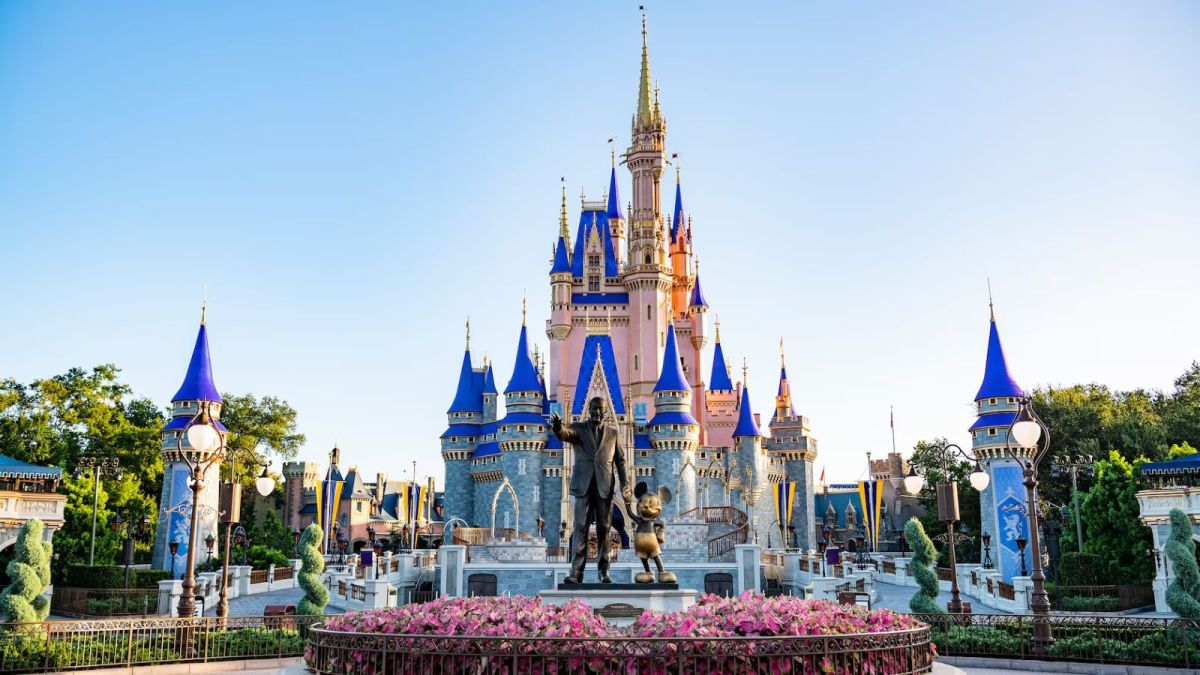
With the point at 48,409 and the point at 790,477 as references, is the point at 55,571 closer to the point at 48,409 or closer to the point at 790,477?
the point at 48,409

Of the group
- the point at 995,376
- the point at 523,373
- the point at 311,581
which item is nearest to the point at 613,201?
the point at 523,373

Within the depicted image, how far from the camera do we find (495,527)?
176ft

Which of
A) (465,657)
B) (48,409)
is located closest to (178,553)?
(48,409)

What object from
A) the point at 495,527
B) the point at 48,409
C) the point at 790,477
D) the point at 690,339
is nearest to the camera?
the point at 48,409

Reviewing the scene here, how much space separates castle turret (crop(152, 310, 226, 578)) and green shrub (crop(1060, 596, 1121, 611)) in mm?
34166

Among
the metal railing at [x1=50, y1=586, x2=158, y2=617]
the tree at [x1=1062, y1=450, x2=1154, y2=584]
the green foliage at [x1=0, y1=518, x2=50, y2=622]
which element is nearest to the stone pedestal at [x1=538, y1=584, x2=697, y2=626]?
the green foliage at [x1=0, y1=518, x2=50, y2=622]

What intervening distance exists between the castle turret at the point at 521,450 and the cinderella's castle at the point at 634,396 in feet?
0.25

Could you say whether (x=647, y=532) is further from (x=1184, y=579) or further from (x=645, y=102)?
(x=645, y=102)

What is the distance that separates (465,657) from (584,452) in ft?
→ 20.0

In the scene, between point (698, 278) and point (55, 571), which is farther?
point (698, 278)

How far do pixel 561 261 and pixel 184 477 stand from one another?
3060 cm

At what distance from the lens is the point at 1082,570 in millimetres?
38906

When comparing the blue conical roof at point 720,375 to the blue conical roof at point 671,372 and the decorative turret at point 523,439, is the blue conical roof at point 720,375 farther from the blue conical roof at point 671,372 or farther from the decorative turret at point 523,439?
the decorative turret at point 523,439

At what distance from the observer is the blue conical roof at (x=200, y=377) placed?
44.8m
